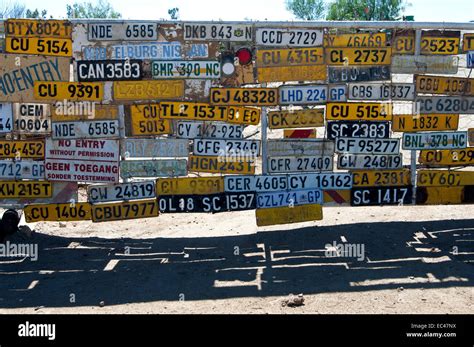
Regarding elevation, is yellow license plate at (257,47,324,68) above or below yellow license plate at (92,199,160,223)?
above

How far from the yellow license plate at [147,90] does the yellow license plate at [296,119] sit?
55.9 inches

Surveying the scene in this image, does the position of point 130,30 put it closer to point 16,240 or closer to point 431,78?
point 16,240

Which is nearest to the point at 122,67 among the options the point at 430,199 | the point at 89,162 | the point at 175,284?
the point at 89,162

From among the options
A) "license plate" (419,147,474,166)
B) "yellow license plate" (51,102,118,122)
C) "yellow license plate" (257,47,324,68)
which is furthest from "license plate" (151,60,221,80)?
"license plate" (419,147,474,166)

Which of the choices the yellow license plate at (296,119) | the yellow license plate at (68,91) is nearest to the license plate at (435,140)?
the yellow license plate at (296,119)

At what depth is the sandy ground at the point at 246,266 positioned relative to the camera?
7.11 m

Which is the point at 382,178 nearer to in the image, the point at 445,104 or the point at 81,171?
the point at 445,104

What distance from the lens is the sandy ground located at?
23.3 ft

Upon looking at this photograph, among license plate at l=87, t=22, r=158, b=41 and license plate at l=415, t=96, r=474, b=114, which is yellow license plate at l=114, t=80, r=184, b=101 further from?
license plate at l=415, t=96, r=474, b=114

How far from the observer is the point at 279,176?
9289mm

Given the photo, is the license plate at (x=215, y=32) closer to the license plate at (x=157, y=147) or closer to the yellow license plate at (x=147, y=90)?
the yellow license plate at (x=147, y=90)

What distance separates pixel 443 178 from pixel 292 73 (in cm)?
285

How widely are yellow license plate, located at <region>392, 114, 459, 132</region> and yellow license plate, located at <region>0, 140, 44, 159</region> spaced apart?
532 cm

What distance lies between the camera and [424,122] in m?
9.38
